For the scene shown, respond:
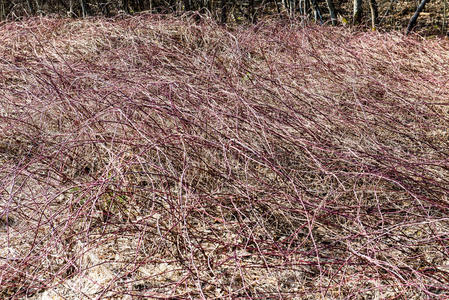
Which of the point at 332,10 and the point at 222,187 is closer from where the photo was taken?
the point at 222,187

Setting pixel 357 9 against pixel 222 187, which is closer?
pixel 222 187

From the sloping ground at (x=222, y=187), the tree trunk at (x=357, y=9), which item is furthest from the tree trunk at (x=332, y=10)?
the sloping ground at (x=222, y=187)

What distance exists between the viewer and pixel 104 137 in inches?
88.5

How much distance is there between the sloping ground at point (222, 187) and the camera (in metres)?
1.53

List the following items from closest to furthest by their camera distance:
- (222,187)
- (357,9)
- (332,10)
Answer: (222,187) < (357,9) < (332,10)

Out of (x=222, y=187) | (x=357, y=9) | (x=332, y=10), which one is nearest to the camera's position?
(x=222, y=187)

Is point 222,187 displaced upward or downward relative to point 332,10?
downward

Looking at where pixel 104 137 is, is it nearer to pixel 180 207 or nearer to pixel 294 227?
pixel 180 207

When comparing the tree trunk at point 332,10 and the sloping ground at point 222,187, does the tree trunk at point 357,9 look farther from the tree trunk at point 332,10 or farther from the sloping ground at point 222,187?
the sloping ground at point 222,187

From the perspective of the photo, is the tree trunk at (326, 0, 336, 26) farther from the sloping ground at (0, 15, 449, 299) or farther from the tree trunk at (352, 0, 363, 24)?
the sloping ground at (0, 15, 449, 299)

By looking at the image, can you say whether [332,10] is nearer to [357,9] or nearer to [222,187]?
[357,9]

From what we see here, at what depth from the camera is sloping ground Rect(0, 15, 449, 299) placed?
60.2 inches

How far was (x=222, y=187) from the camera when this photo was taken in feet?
6.54

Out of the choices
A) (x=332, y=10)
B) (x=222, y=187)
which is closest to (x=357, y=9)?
(x=332, y=10)
